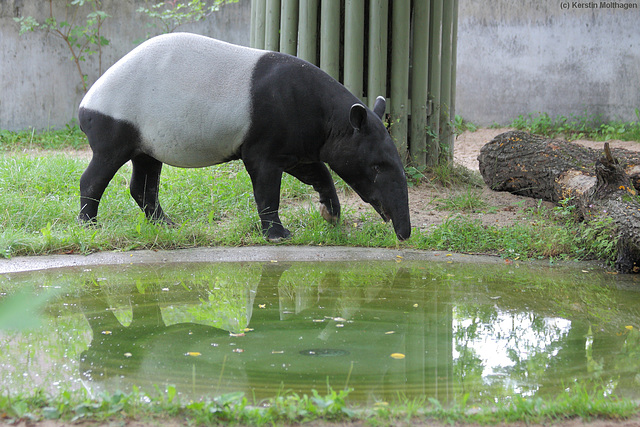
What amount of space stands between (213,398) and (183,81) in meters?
3.44

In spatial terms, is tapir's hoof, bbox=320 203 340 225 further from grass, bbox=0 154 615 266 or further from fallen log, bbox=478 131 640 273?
fallen log, bbox=478 131 640 273

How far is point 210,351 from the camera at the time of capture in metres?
2.95

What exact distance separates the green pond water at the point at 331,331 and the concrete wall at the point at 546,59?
8804 millimetres

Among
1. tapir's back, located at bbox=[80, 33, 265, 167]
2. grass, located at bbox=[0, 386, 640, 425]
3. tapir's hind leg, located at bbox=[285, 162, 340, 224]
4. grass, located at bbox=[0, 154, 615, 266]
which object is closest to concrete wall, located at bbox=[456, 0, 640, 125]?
grass, located at bbox=[0, 154, 615, 266]

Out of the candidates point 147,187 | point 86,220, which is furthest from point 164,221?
point 86,220

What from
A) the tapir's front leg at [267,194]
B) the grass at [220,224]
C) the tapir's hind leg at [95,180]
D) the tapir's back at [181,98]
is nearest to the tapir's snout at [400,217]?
the grass at [220,224]

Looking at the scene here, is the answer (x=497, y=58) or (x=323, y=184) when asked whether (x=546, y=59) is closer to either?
(x=497, y=58)

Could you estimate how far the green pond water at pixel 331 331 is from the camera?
2613 mm

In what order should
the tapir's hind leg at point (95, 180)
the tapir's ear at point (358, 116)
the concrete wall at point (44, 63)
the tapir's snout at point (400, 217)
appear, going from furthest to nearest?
the concrete wall at point (44, 63)
the tapir's hind leg at point (95, 180)
the tapir's snout at point (400, 217)
the tapir's ear at point (358, 116)

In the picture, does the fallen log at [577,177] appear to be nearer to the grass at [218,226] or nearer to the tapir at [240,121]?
the grass at [218,226]

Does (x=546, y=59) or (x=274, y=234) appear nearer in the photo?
(x=274, y=234)

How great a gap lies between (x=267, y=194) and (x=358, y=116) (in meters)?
0.97

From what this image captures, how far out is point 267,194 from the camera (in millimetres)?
5320

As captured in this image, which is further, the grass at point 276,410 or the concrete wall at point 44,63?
the concrete wall at point 44,63
